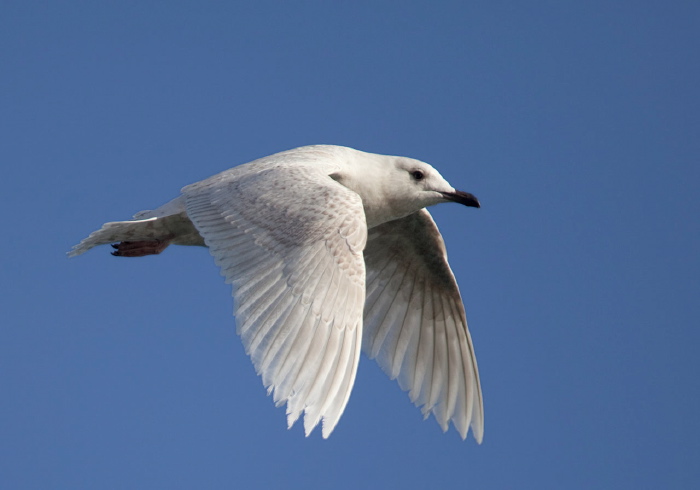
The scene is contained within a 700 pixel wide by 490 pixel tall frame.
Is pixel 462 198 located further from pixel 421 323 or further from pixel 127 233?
pixel 127 233

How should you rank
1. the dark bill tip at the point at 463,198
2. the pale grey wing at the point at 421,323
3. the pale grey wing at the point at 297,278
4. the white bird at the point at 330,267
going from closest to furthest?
1. the pale grey wing at the point at 297,278
2. the white bird at the point at 330,267
3. the dark bill tip at the point at 463,198
4. the pale grey wing at the point at 421,323

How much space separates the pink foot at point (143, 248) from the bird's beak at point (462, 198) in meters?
2.65

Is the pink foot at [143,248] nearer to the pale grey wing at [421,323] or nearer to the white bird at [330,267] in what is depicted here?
the white bird at [330,267]

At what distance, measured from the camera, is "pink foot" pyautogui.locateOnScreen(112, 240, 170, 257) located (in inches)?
420

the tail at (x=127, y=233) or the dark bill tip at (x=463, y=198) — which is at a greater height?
the tail at (x=127, y=233)

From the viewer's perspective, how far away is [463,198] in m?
10.7

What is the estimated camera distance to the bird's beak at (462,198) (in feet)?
34.9

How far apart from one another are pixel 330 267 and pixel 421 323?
3.24m

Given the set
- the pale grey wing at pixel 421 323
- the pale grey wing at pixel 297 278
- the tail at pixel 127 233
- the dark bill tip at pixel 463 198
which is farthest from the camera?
the pale grey wing at pixel 421 323

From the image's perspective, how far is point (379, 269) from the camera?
1183 cm

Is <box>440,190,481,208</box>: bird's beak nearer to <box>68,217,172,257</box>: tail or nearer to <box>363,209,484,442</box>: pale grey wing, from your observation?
<box>363,209,484,442</box>: pale grey wing

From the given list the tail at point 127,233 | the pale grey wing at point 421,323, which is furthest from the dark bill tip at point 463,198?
the tail at point 127,233

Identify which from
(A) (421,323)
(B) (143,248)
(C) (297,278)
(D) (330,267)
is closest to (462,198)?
(A) (421,323)

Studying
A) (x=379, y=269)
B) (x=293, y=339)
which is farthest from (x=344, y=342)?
(x=379, y=269)
